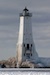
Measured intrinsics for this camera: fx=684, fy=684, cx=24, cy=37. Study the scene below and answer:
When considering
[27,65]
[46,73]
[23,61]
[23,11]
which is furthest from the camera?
[23,11]

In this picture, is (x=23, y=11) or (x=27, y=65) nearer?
(x=27, y=65)

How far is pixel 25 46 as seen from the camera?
96062mm

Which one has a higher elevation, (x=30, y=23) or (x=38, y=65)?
(x=30, y=23)

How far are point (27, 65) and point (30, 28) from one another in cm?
1145

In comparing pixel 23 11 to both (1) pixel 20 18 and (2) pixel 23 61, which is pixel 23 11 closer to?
(1) pixel 20 18

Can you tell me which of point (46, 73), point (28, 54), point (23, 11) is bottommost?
point (46, 73)

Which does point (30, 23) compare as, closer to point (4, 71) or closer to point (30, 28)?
point (30, 28)

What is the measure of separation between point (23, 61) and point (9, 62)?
246 cm

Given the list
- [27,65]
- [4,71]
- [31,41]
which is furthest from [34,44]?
[4,71]

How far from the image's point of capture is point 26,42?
317ft

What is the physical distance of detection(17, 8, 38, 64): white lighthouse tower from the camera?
95.1 m

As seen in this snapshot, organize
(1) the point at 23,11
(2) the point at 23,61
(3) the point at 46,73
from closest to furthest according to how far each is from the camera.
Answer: (3) the point at 46,73, (2) the point at 23,61, (1) the point at 23,11

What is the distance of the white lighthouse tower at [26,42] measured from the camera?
95.1 meters

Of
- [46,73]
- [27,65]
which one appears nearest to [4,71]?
[46,73]
